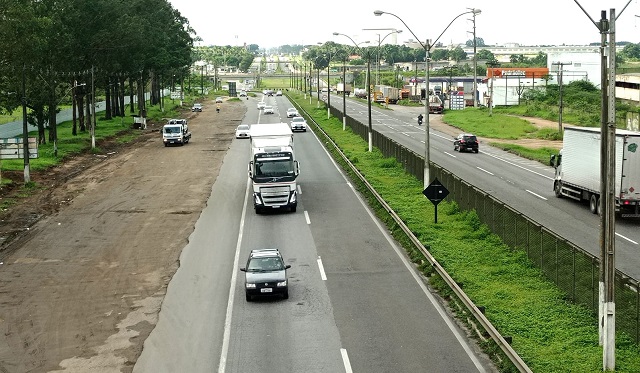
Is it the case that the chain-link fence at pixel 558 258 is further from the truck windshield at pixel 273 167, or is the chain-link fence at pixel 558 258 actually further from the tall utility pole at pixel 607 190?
the truck windshield at pixel 273 167

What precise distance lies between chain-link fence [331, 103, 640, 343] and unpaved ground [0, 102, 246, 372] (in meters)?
12.1

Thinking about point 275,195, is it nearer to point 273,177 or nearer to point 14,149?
point 273,177

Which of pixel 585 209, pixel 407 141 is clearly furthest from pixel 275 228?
pixel 407 141

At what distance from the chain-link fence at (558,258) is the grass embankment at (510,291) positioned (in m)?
0.31

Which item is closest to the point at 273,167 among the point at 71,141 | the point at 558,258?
the point at 558,258

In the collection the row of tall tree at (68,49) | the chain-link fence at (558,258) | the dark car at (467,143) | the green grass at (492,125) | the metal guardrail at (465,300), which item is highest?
the row of tall tree at (68,49)

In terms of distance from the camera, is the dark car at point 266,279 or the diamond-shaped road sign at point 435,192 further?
the diamond-shaped road sign at point 435,192

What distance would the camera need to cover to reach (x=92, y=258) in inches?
1299

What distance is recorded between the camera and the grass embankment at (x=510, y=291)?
1934 cm

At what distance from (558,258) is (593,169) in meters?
15.2

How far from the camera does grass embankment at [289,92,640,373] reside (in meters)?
19.3

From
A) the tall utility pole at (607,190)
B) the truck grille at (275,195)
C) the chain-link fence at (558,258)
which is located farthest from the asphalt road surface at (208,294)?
the chain-link fence at (558,258)

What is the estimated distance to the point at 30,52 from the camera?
5784cm

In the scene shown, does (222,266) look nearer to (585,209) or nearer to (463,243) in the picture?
(463,243)
